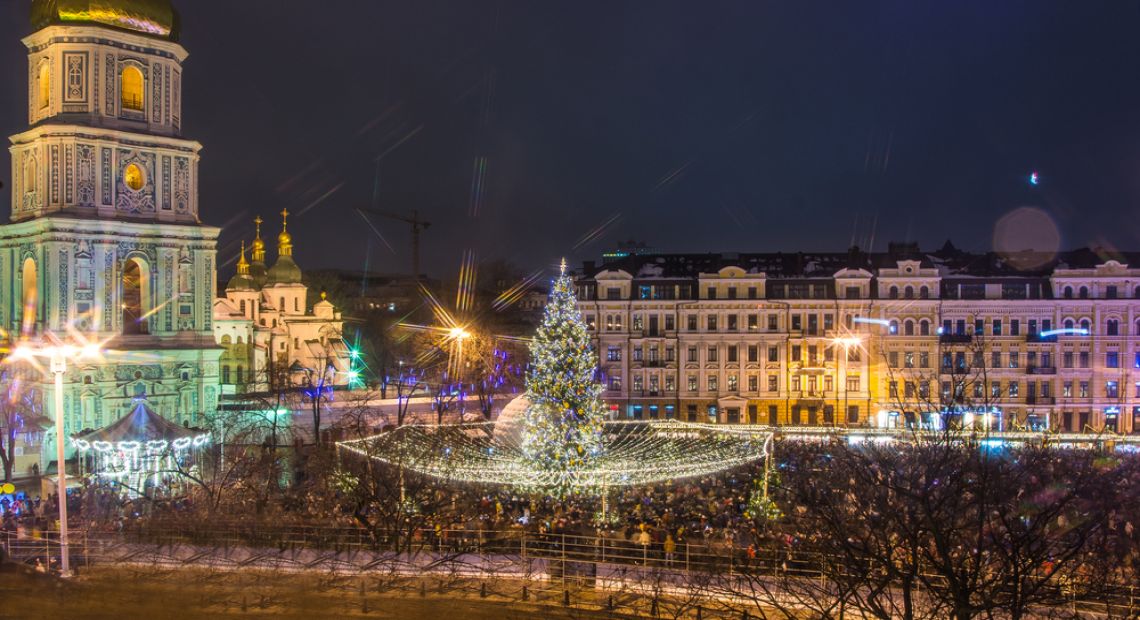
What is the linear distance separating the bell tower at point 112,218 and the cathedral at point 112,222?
0.05 meters

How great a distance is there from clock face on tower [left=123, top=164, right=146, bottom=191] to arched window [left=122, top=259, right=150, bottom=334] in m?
2.88

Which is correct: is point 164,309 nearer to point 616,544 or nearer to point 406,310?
point 616,544

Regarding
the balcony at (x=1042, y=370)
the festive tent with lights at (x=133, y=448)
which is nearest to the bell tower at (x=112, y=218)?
the festive tent with lights at (x=133, y=448)

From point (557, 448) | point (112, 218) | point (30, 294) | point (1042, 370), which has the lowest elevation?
point (557, 448)

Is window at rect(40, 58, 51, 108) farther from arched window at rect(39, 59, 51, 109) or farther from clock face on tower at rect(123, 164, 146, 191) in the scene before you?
clock face on tower at rect(123, 164, 146, 191)

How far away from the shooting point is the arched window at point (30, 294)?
123 ft

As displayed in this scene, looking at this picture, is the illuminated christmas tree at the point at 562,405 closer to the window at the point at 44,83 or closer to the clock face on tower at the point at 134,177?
the clock face on tower at the point at 134,177

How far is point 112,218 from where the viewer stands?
37188 millimetres

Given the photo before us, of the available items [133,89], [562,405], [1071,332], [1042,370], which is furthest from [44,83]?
[1071,332]

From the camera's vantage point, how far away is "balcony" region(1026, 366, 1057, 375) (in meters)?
52.8

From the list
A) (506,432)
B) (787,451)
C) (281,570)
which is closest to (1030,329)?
A: (787,451)

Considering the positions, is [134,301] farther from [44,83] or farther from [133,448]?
[133,448]

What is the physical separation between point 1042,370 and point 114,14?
4718 centimetres

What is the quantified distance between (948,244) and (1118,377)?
12.4m
